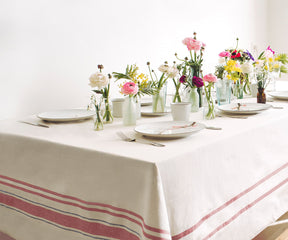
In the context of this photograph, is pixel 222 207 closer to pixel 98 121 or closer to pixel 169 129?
pixel 169 129

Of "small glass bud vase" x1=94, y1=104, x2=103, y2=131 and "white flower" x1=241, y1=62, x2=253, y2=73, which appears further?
"white flower" x1=241, y1=62, x2=253, y2=73

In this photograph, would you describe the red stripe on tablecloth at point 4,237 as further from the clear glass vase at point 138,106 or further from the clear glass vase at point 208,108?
the clear glass vase at point 208,108

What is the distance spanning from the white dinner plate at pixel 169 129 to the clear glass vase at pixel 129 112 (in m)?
0.14

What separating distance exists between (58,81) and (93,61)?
13.9 inches

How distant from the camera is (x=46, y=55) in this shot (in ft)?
7.66

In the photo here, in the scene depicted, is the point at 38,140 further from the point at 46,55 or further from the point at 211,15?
the point at 211,15

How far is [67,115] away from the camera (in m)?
1.59

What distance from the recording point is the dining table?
97 cm

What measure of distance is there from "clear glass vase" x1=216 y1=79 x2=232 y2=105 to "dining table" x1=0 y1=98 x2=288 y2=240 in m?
0.40

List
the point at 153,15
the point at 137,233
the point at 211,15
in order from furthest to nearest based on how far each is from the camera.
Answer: the point at 211,15 < the point at 153,15 < the point at 137,233

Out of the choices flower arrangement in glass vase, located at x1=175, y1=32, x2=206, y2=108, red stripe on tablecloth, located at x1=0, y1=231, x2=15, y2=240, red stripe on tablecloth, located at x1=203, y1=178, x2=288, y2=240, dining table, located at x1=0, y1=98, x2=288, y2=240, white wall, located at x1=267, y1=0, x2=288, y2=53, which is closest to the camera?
dining table, located at x1=0, y1=98, x2=288, y2=240

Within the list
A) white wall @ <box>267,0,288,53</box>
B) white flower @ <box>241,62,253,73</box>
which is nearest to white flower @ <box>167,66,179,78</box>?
white flower @ <box>241,62,253,73</box>

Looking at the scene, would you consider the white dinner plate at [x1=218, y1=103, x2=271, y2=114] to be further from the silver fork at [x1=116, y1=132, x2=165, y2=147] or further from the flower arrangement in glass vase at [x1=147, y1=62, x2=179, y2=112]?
the silver fork at [x1=116, y1=132, x2=165, y2=147]

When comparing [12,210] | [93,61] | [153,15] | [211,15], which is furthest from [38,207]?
[211,15]
